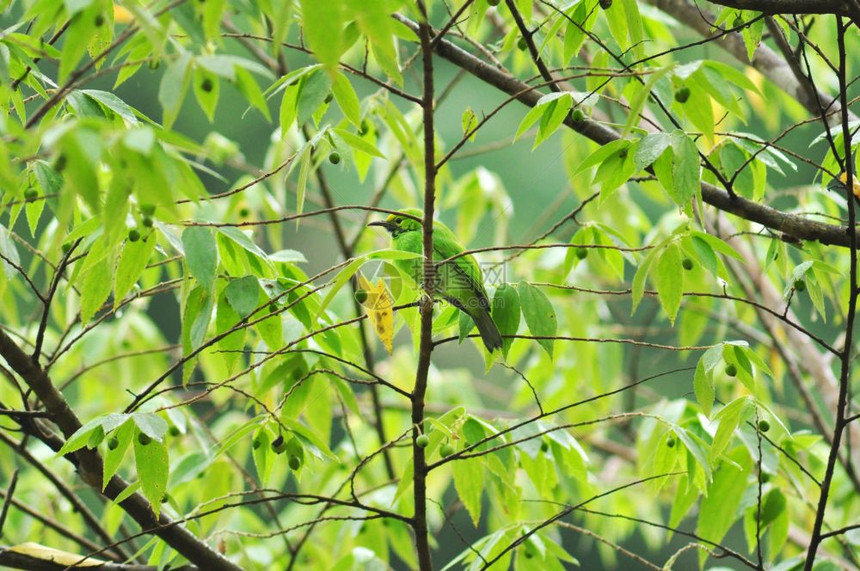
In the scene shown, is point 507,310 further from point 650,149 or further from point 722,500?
point 722,500

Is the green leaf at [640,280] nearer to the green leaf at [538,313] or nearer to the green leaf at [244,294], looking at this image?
the green leaf at [538,313]

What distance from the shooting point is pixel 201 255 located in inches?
57.1

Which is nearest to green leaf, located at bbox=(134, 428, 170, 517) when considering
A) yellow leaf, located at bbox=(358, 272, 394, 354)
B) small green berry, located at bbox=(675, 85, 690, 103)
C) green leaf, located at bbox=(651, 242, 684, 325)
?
yellow leaf, located at bbox=(358, 272, 394, 354)

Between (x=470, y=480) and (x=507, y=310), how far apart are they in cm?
43

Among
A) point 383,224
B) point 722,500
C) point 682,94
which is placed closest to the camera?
point 682,94

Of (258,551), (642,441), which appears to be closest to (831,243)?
(642,441)

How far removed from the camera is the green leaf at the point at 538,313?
1.71 metres

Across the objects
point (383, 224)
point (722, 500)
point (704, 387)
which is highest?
point (383, 224)

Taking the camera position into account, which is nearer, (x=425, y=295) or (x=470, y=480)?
(x=425, y=295)

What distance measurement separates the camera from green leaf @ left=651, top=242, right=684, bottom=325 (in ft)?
Answer: 5.26

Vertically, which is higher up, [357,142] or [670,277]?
[357,142]

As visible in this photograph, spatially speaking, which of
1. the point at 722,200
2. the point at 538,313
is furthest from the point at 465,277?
the point at 722,200

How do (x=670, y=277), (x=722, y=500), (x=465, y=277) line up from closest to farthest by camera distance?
(x=670, y=277), (x=465, y=277), (x=722, y=500)

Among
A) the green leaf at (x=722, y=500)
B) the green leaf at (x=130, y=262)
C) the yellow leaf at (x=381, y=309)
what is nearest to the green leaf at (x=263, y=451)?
the yellow leaf at (x=381, y=309)
